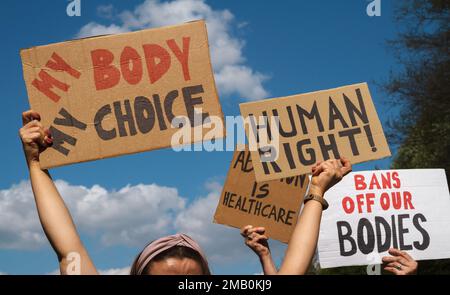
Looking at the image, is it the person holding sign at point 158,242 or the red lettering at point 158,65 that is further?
the red lettering at point 158,65

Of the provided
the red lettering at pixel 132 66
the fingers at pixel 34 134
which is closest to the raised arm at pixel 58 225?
the fingers at pixel 34 134

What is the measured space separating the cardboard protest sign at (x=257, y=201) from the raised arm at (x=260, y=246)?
0.76 meters

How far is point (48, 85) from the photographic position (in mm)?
3488

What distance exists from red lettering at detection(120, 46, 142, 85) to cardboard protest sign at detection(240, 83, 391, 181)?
0.89 meters

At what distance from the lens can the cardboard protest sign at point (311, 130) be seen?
13.3ft

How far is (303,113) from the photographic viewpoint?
428 centimetres

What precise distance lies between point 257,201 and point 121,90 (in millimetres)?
1932

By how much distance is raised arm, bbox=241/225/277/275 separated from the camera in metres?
3.82

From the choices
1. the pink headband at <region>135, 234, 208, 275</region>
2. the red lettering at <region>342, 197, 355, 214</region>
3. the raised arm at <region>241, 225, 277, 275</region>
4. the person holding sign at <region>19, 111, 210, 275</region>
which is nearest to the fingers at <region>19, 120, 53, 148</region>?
the person holding sign at <region>19, 111, 210, 275</region>

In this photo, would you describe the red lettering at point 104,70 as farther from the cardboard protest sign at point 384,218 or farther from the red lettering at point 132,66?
the cardboard protest sign at point 384,218

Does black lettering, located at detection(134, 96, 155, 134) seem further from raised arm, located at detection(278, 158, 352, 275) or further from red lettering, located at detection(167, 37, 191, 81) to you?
raised arm, located at detection(278, 158, 352, 275)

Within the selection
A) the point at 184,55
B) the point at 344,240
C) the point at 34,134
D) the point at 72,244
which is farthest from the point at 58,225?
the point at 344,240
